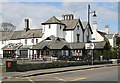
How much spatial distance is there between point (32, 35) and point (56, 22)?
27.0ft

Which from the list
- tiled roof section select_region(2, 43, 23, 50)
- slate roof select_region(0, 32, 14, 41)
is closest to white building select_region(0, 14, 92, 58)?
tiled roof section select_region(2, 43, 23, 50)

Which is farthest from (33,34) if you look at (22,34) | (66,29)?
(66,29)

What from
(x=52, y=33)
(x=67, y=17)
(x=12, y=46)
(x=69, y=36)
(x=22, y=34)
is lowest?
(x=12, y=46)

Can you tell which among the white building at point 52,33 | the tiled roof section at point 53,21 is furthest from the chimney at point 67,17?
the tiled roof section at point 53,21

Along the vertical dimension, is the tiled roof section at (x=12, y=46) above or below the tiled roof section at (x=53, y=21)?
below

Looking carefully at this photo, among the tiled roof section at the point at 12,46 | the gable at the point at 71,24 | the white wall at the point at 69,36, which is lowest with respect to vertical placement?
the tiled roof section at the point at 12,46

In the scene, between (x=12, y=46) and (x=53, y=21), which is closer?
(x=53, y=21)

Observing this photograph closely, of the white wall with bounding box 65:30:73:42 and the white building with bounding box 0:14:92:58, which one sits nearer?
the white building with bounding box 0:14:92:58

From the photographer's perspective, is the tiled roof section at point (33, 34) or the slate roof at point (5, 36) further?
the slate roof at point (5, 36)

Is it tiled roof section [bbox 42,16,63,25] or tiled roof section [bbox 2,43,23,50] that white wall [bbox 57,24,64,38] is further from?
tiled roof section [bbox 2,43,23,50]

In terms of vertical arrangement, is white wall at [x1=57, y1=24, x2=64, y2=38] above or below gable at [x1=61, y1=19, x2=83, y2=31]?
below

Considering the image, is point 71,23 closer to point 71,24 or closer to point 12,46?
point 71,24

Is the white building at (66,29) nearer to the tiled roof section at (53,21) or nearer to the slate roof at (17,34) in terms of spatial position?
the tiled roof section at (53,21)

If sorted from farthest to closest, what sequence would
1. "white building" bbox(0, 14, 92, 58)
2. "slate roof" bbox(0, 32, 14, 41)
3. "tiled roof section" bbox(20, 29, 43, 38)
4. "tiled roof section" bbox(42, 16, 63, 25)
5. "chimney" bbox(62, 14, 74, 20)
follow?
"slate roof" bbox(0, 32, 14, 41)
"chimney" bbox(62, 14, 74, 20)
"tiled roof section" bbox(20, 29, 43, 38)
"white building" bbox(0, 14, 92, 58)
"tiled roof section" bbox(42, 16, 63, 25)
